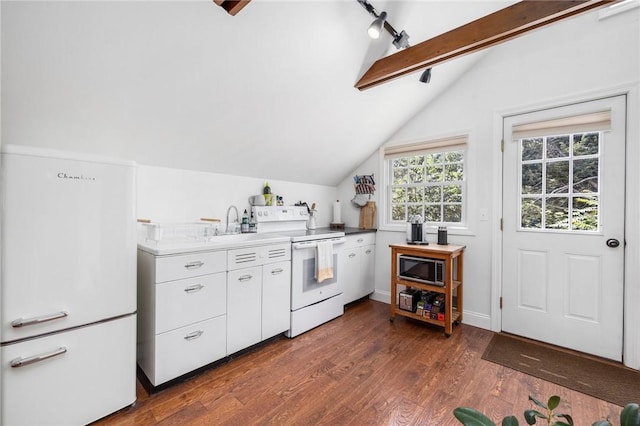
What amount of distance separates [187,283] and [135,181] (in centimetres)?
74

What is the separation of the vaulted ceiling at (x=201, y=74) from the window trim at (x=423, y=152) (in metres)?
0.60

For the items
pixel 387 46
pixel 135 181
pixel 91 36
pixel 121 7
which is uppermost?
pixel 387 46

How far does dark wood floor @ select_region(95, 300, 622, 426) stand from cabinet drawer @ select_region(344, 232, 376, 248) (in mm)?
1079

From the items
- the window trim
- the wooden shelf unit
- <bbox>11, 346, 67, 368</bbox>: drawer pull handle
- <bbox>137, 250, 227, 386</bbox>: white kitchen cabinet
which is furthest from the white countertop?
the window trim

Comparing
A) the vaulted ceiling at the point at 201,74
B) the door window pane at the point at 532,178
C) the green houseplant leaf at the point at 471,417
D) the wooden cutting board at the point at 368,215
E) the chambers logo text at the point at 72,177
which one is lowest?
the green houseplant leaf at the point at 471,417

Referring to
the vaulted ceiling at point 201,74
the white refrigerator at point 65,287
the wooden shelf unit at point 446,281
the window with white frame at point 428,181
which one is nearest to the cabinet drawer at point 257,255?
the white refrigerator at point 65,287

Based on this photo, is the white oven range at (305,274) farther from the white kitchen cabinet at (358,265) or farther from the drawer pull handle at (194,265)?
the drawer pull handle at (194,265)

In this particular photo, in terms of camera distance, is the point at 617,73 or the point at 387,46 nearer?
the point at 617,73

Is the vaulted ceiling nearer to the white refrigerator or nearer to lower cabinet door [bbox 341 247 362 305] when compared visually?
the white refrigerator

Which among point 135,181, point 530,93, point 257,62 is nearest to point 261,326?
point 135,181

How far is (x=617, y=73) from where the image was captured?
2.21 meters

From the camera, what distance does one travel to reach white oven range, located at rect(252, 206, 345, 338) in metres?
2.58

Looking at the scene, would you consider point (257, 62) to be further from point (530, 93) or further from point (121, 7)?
point (530, 93)

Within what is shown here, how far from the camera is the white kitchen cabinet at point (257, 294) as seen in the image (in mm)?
2104
